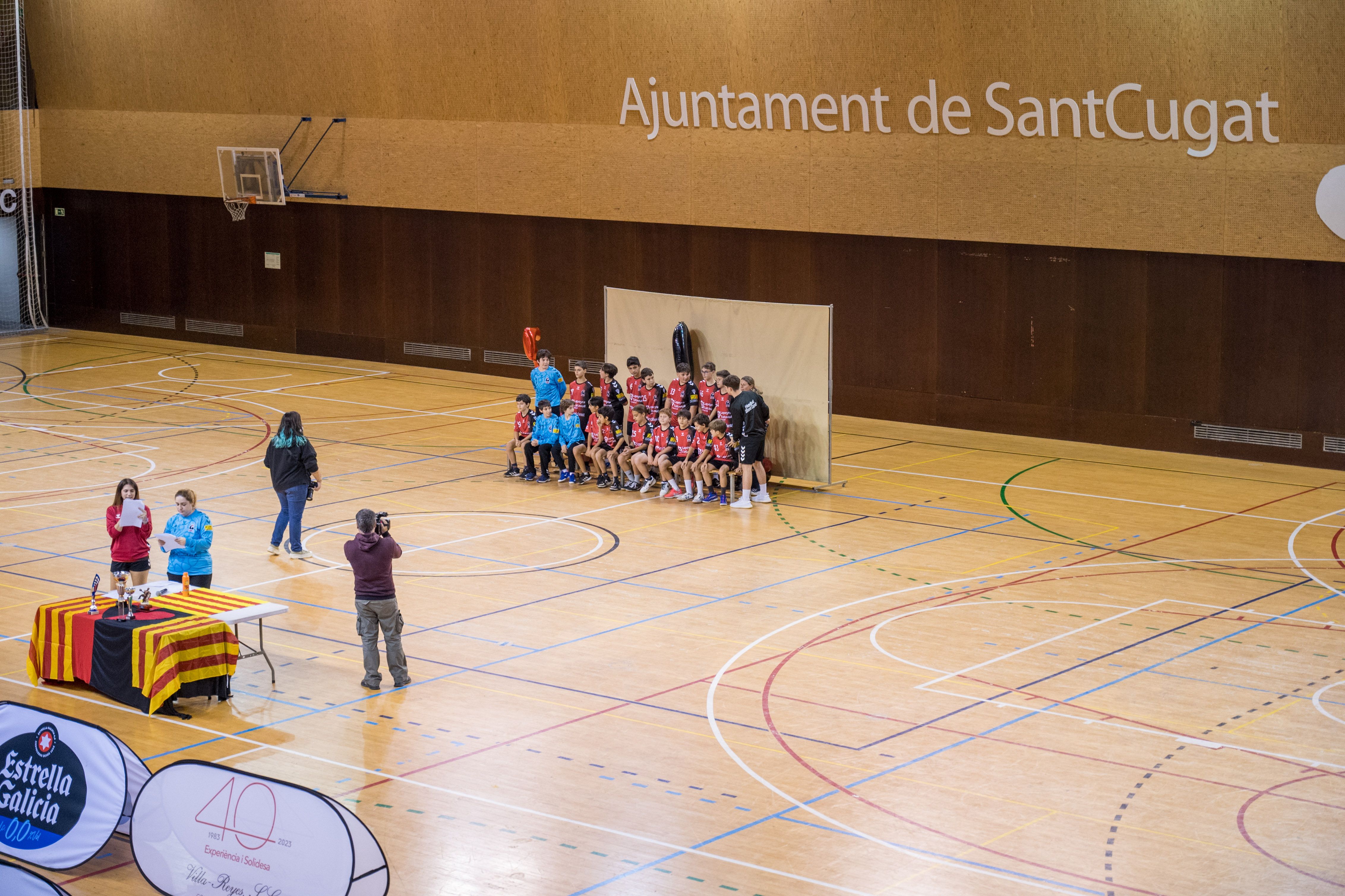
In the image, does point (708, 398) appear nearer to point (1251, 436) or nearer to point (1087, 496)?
point (1087, 496)

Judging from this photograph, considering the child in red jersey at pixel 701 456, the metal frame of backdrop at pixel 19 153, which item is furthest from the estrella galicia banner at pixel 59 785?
the metal frame of backdrop at pixel 19 153

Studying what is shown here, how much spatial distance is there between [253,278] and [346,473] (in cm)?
1564

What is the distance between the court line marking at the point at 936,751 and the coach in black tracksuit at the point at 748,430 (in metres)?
4.57

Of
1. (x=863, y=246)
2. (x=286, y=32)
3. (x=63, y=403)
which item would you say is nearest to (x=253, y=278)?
(x=286, y=32)

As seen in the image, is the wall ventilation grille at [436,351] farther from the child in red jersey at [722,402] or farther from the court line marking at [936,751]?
the court line marking at [936,751]

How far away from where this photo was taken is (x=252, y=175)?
3647 centimetres

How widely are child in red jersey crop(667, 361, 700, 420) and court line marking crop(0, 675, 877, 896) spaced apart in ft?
35.7

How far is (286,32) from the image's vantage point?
116 ft

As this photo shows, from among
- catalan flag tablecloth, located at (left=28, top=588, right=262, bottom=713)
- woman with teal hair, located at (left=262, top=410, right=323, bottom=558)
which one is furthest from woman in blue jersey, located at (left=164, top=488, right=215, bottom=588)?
woman with teal hair, located at (left=262, top=410, right=323, bottom=558)

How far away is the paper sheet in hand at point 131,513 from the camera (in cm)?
1558

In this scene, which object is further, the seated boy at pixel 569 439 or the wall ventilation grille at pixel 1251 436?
the wall ventilation grille at pixel 1251 436

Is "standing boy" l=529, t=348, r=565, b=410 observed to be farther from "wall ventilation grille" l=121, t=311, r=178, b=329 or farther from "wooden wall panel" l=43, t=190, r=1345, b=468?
"wall ventilation grille" l=121, t=311, r=178, b=329

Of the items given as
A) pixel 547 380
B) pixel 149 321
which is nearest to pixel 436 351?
pixel 149 321

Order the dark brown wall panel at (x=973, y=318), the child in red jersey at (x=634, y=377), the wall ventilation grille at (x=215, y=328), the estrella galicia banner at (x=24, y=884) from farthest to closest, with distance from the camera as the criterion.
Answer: the wall ventilation grille at (x=215, y=328)
the dark brown wall panel at (x=973, y=318)
the child in red jersey at (x=634, y=377)
the estrella galicia banner at (x=24, y=884)
